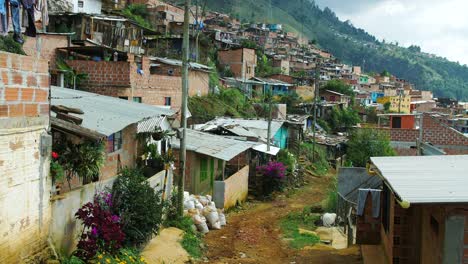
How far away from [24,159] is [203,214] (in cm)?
965

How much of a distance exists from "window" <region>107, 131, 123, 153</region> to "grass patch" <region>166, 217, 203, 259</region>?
9.39 ft

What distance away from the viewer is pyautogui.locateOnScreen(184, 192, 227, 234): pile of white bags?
15820 mm

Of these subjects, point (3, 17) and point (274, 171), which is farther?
point (274, 171)

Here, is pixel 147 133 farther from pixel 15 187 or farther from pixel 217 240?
pixel 15 187

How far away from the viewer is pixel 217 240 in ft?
49.5

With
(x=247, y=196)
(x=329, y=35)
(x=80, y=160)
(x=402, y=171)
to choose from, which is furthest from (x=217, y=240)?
(x=329, y=35)

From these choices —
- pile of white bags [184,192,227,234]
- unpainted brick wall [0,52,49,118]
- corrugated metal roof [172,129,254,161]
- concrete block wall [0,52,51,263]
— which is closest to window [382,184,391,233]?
pile of white bags [184,192,227,234]

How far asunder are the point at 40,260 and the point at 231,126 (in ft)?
67.0

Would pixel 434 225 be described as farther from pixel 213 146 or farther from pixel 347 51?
pixel 347 51

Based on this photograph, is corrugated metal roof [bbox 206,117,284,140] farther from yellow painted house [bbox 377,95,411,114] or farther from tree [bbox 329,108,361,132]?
yellow painted house [bbox 377,95,411,114]

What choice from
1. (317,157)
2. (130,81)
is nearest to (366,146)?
(317,157)

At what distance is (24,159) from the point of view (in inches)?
299

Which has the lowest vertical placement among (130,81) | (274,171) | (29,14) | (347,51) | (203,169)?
(274,171)

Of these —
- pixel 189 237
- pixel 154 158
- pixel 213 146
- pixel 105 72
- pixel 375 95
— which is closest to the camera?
pixel 189 237
